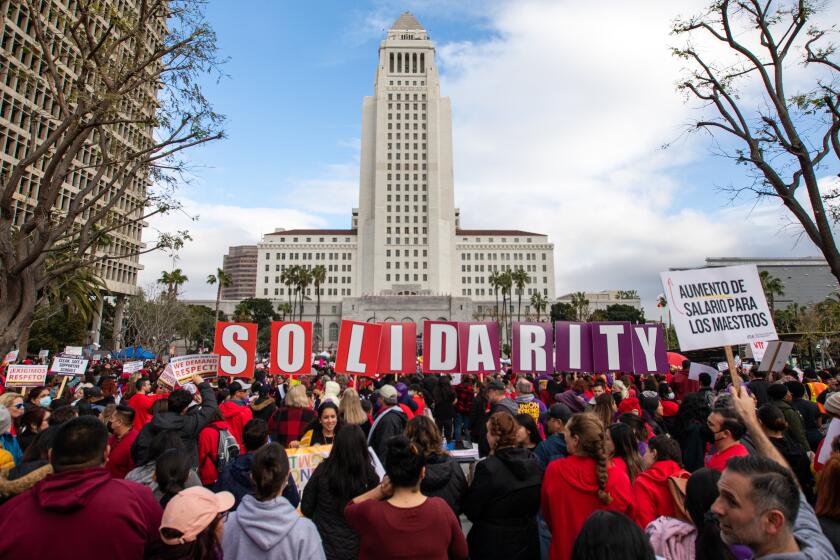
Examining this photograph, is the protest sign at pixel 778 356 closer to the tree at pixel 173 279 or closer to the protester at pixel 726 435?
the protester at pixel 726 435

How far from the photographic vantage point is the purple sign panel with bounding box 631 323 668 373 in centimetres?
1118

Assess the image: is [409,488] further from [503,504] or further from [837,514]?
[837,514]

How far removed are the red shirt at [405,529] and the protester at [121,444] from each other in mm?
3218

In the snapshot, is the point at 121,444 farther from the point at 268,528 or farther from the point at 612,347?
the point at 612,347

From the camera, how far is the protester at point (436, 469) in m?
3.82

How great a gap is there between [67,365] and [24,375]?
1598 millimetres

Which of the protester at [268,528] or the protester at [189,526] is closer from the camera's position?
the protester at [189,526]

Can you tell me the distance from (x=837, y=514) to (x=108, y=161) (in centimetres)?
1095

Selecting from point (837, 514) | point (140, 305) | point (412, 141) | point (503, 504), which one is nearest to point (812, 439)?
point (837, 514)

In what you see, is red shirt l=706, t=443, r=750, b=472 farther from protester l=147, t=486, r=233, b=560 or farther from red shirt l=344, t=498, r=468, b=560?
protester l=147, t=486, r=233, b=560

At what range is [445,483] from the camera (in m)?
3.84

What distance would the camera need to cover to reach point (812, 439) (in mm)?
6859

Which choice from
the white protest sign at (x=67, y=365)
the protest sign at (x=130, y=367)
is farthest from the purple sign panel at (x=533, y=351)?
the protest sign at (x=130, y=367)

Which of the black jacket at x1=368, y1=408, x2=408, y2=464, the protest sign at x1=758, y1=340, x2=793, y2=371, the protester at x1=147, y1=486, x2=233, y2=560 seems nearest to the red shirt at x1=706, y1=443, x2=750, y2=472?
the black jacket at x1=368, y1=408, x2=408, y2=464
